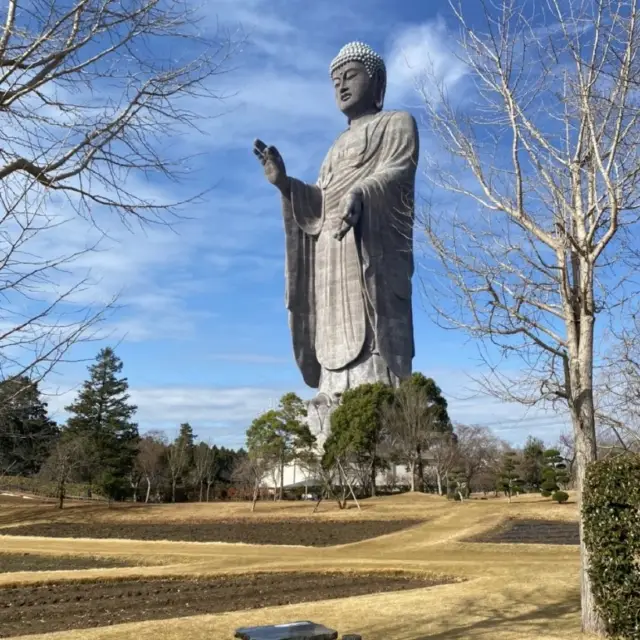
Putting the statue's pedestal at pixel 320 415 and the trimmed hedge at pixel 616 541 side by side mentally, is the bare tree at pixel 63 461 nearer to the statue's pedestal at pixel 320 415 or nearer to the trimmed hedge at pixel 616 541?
the statue's pedestal at pixel 320 415

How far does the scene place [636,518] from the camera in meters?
6.23

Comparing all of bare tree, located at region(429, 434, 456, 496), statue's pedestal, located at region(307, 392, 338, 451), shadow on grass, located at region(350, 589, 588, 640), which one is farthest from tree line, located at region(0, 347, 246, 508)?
shadow on grass, located at region(350, 589, 588, 640)

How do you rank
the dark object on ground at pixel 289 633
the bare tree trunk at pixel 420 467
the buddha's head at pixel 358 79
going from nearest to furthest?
the dark object on ground at pixel 289 633 → the bare tree trunk at pixel 420 467 → the buddha's head at pixel 358 79

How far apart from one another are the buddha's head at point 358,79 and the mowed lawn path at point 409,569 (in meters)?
24.3

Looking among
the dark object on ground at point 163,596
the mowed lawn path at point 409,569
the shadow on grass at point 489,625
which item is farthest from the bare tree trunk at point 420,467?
the shadow on grass at point 489,625

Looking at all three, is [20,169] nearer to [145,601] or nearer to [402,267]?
[145,601]

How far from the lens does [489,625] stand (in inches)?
305

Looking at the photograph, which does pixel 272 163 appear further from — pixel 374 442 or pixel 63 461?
pixel 63 461

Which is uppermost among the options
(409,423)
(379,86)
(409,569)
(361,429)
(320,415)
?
(379,86)

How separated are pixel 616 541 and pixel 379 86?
39.0m

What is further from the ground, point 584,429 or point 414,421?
point 414,421

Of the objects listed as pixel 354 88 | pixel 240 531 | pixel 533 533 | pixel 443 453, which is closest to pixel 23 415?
pixel 533 533

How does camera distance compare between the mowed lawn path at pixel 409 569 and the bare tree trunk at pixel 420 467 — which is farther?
the bare tree trunk at pixel 420 467

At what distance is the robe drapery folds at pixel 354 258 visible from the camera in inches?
1526
